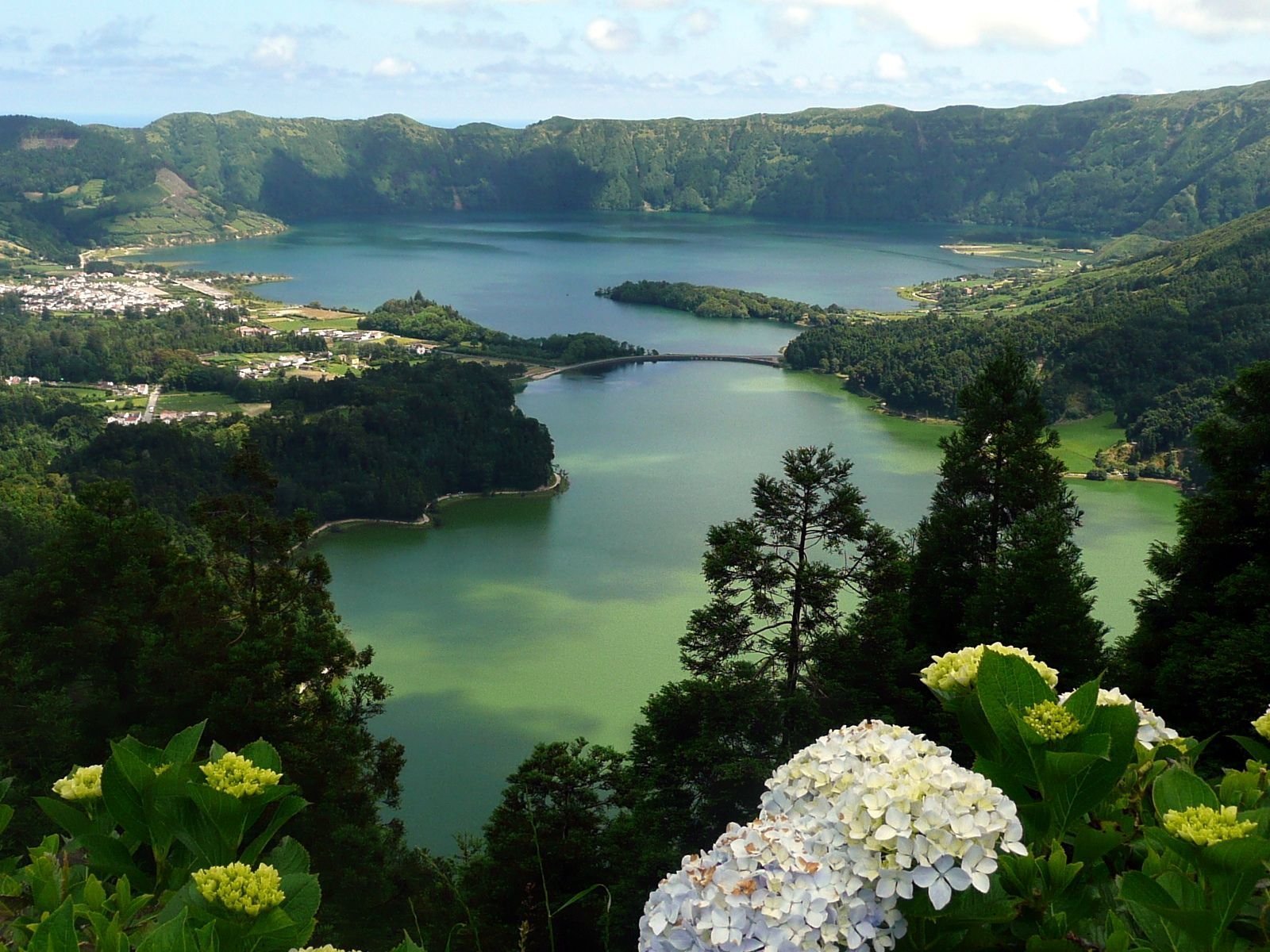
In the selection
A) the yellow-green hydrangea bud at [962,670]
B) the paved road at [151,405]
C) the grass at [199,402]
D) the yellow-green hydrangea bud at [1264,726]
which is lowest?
the paved road at [151,405]

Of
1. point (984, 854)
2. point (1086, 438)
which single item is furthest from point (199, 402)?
point (984, 854)

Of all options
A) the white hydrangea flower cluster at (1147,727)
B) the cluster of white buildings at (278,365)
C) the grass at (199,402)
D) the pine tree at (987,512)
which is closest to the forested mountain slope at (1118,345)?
the cluster of white buildings at (278,365)

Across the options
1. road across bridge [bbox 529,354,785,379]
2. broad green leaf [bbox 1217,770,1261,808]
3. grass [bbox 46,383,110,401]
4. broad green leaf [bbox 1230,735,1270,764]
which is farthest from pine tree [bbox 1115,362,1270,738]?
grass [bbox 46,383,110,401]

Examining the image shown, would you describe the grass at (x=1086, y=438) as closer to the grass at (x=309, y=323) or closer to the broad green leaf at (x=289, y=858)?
the broad green leaf at (x=289, y=858)

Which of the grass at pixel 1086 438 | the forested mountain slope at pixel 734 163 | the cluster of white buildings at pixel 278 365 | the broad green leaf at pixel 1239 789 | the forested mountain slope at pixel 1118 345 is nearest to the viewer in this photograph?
the broad green leaf at pixel 1239 789

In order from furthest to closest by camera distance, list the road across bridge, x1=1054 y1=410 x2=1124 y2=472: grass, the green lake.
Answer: the road across bridge → x1=1054 y1=410 x2=1124 y2=472: grass → the green lake

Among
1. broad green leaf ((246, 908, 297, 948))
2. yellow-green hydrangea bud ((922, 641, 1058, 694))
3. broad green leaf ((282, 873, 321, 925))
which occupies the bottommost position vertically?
broad green leaf ((282, 873, 321, 925))

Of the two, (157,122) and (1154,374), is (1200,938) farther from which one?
(157,122)

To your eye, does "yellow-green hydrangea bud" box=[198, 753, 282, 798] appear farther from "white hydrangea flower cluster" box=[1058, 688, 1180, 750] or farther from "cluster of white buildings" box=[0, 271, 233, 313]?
"cluster of white buildings" box=[0, 271, 233, 313]
